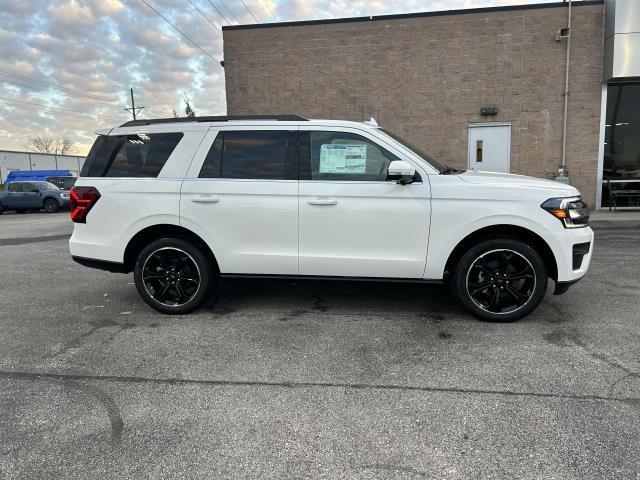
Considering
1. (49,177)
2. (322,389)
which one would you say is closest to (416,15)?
(322,389)

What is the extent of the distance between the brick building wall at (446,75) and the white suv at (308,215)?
9.79 meters

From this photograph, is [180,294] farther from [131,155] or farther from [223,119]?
[223,119]

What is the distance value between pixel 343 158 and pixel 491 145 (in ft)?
34.4

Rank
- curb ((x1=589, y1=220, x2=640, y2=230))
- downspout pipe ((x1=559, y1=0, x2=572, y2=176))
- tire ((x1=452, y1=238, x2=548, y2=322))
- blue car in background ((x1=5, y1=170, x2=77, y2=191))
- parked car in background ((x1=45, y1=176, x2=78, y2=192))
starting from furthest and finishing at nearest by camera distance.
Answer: blue car in background ((x1=5, y1=170, x2=77, y2=191))
parked car in background ((x1=45, y1=176, x2=78, y2=192))
downspout pipe ((x1=559, y1=0, x2=572, y2=176))
curb ((x1=589, y1=220, x2=640, y2=230))
tire ((x1=452, y1=238, x2=548, y2=322))

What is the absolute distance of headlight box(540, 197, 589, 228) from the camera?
14.0ft

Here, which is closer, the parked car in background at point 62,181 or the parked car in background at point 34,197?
the parked car in background at point 34,197

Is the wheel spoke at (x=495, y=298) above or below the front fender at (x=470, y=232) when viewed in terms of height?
below

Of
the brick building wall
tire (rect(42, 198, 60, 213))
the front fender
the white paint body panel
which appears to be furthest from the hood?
tire (rect(42, 198, 60, 213))

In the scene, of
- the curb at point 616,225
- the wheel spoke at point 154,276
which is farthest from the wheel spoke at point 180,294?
the curb at point 616,225

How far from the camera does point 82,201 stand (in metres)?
4.95

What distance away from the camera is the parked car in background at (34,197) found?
22031 millimetres

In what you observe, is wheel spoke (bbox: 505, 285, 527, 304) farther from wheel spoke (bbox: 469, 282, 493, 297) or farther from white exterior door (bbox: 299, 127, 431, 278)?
white exterior door (bbox: 299, 127, 431, 278)

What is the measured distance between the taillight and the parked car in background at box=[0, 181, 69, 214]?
1926 centimetres

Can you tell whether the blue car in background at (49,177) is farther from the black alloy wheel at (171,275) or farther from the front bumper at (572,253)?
the front bumper at (572,253)
